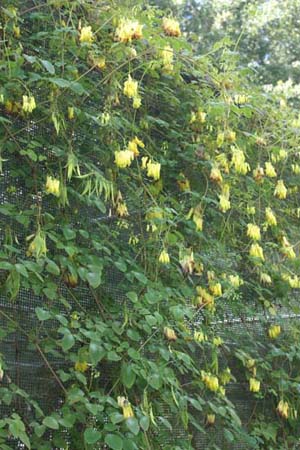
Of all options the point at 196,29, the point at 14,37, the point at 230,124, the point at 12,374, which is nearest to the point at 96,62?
the point at 14,37

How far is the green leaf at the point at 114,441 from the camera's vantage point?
1.70 metres

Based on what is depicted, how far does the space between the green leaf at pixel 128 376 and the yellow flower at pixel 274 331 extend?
101 cm

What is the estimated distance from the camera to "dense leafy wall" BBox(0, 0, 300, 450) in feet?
5.96

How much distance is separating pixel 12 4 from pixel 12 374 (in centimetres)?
101

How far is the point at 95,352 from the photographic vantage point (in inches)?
69.9

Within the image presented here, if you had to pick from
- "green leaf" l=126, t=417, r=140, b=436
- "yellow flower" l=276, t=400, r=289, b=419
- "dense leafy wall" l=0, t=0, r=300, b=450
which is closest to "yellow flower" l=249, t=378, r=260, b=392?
"dense leafy wall" l=0, t=0, r=300, b=450

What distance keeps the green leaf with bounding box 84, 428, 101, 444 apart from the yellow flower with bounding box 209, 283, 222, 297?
799mm

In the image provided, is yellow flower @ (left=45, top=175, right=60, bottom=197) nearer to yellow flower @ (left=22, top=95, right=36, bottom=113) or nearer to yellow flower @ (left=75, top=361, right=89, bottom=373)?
yellow flower @ (left=22, top=95, right=36, bottom=113)

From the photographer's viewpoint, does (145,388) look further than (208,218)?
No

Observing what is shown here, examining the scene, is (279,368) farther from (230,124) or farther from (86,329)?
(86,329)

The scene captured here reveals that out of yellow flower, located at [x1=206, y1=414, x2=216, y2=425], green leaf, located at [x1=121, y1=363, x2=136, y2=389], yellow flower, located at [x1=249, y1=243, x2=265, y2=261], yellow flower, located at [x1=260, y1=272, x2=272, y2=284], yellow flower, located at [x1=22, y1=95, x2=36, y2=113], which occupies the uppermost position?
yellow flower, located at [x1=22, y1=95, x2=36, y2=113]

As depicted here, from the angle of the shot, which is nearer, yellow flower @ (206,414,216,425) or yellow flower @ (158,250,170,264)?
yellow flower @ (158,250,170,264)

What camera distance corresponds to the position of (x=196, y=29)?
13.2m

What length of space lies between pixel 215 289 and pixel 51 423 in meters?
0.87
